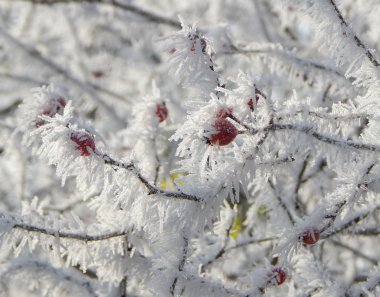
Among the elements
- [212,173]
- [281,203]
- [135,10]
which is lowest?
[212,173]

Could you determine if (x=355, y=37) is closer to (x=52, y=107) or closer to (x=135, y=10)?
(x=52, y=107)

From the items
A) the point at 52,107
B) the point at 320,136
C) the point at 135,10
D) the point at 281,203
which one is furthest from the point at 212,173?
the point at 135,10

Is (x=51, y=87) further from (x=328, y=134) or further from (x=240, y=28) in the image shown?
(x=240, y=28)

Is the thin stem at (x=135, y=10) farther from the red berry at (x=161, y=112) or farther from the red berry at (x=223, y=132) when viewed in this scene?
the red berry at (x=223, y=132)

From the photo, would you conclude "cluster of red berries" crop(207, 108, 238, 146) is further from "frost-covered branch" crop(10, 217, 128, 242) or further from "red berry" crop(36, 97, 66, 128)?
"red berry" crop(36, 97, 66, 128)

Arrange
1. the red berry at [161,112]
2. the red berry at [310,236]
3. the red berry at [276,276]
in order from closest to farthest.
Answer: the red berry at [310,236], the red berry at [276,276], the red berry at [161,112]

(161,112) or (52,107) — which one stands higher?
(161,112)

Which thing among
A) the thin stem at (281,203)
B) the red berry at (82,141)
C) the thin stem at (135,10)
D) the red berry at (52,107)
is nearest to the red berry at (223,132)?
the red berry at (82,141)

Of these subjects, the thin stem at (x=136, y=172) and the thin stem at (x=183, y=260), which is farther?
the thin stem at (x=183, y=260)
